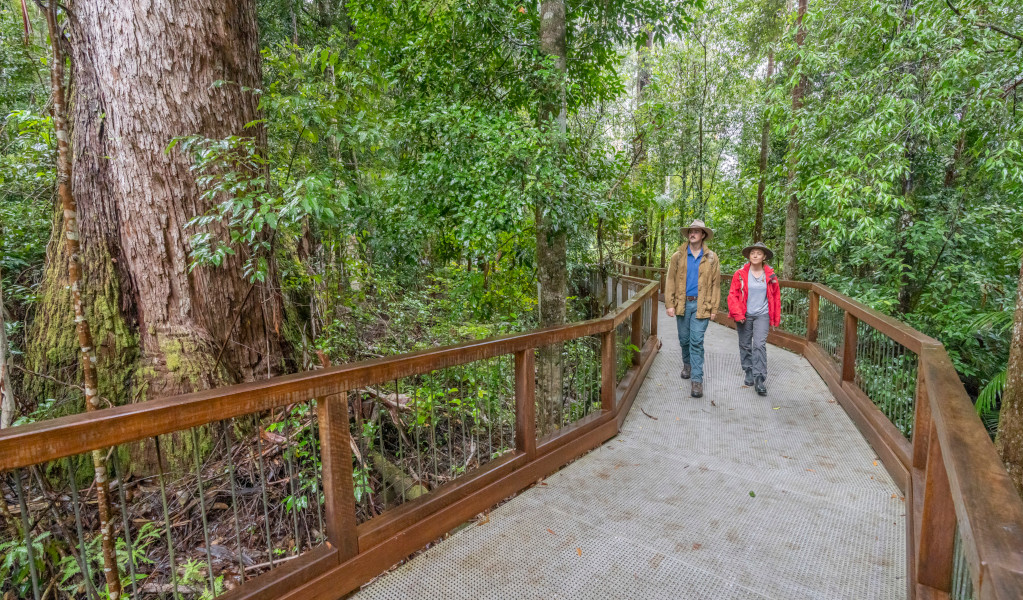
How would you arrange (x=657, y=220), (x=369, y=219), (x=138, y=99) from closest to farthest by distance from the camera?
1. (x=138, y=99)
2. (x=369, y=219)
3. (x=657, y=220)

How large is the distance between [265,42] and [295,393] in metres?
6.48

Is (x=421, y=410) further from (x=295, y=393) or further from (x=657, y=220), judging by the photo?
(x=657, y=220)

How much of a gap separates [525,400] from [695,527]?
1193 millimetres

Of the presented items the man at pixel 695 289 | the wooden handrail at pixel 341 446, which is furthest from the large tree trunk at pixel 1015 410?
the wooden handrail at pixel 341 446

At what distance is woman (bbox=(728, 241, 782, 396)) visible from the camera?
4988 millimetres

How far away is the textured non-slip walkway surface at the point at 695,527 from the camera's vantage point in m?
2.22

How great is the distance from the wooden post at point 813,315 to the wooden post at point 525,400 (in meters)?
5.08

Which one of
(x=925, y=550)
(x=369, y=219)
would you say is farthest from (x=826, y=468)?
(x=369, y=219)

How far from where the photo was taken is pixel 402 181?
4.60m

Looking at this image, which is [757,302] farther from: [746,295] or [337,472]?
[337,472]

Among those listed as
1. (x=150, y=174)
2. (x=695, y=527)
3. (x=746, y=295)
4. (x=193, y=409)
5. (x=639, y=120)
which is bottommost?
(x=695, y=527)

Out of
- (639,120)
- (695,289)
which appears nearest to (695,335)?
(695,289)

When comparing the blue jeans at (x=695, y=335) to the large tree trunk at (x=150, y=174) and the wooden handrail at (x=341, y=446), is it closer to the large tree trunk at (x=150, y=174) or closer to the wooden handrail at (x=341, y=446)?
the wooden handrail at (x=341, y=446)

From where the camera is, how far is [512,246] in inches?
242
